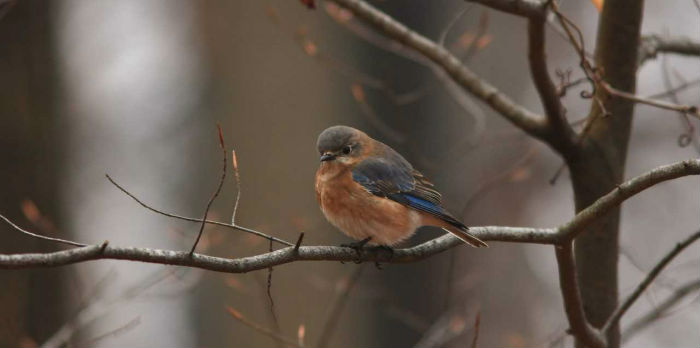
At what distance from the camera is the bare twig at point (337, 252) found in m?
2.94

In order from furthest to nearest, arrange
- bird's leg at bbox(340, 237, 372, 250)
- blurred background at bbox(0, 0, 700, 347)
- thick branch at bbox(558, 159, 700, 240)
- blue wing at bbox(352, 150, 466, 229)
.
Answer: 1. blurred background at bbox(0, 0, 700, 347)
2. blue wing at bbox(352, 150, 466, 229)
3. bird's leg at bbox(340, 237, 372, 250)
4. thick branch at bbox(558, 159, 700, 240)

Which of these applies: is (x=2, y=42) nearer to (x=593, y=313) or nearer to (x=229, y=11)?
(x=229, y=11)

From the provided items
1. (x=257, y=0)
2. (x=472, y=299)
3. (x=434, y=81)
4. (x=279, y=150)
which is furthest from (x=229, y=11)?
(x=472, y=299)

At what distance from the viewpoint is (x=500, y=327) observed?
34.2 ft

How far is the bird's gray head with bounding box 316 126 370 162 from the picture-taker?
4.74 meters

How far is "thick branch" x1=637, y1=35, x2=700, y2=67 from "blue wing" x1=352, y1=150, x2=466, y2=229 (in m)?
1.58

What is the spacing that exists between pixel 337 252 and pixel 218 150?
4822 mm

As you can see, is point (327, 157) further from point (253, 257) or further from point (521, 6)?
point (253, 257)

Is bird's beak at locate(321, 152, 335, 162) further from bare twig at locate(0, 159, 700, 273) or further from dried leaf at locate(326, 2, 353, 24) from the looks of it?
dried leaf at locate(326, 2, 353, 24)

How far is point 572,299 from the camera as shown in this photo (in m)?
4.05

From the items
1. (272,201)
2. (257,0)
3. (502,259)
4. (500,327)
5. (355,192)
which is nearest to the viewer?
(355,192)

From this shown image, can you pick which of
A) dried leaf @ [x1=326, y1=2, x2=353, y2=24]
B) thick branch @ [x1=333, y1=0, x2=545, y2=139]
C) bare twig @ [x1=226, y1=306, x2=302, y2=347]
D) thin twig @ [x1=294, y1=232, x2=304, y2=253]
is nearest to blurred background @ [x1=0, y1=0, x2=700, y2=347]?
dried leaf @ [x1=326, y1=2, x2=353, y2=24]

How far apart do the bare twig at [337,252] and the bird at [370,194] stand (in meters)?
0.22

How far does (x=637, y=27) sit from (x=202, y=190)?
4.75 m
